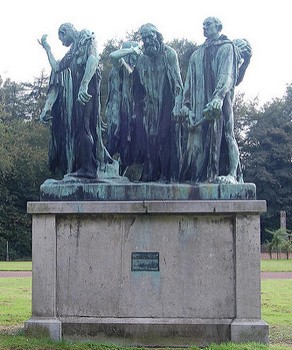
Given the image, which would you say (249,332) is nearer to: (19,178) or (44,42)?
(44,42)

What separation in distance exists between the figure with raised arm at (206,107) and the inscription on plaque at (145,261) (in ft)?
3.83

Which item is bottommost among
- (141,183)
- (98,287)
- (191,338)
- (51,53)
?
(191,338)

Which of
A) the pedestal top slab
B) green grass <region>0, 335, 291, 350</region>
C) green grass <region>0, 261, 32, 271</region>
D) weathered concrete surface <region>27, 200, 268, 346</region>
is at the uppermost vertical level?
the pedestal top slab

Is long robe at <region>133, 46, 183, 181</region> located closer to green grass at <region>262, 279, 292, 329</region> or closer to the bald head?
the bald head

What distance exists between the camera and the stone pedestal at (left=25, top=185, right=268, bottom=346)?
27.3 ft

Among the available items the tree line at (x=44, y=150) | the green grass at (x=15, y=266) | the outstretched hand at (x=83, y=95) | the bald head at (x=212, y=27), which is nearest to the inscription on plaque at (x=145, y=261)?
the outstretched hand at (x=83, y=95)

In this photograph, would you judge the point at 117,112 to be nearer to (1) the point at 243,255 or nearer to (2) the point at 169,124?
(2) the point at 169,124

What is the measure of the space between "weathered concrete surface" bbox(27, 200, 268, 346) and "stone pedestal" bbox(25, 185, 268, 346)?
0.01m

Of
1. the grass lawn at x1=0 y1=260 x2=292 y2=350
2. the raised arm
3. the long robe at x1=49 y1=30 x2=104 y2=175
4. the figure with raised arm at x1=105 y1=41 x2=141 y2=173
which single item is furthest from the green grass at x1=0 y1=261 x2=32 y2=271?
the raised arm

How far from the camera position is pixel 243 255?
8.34m

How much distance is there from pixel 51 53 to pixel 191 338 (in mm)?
4242

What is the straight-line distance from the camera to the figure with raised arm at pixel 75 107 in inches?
356

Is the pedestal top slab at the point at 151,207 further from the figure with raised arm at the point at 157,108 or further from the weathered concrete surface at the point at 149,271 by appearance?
the figure with raised arm at the point at 157,108

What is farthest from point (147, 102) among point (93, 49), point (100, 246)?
point (100, 246)
